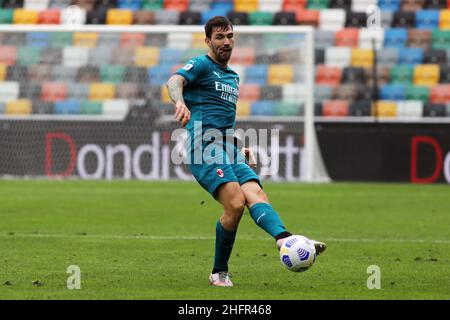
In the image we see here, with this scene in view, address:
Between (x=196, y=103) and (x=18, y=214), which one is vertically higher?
(x=196, y=103)

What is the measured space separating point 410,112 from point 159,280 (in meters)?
15.5

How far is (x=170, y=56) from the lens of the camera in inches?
882

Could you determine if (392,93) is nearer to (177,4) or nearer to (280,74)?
(280,74)

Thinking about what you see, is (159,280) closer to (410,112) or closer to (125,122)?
(125,122)

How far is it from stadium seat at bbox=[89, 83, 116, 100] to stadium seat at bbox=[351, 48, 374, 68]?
203 inches

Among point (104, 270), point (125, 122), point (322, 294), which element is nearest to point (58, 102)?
point (125, 122)

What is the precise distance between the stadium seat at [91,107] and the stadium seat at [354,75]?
5.28 meters

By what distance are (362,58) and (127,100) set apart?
5.10 metres

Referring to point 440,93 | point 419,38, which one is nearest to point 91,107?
point 440,93

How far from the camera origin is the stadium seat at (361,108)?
22.2 meters

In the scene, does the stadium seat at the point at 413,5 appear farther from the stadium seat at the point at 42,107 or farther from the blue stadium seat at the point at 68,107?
the stadium seat at the point at 42,107

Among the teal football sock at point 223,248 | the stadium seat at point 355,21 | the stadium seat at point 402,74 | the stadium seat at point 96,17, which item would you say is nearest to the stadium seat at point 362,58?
the stadium seat at point 402,74

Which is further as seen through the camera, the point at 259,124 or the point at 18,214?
the point at 259,124
